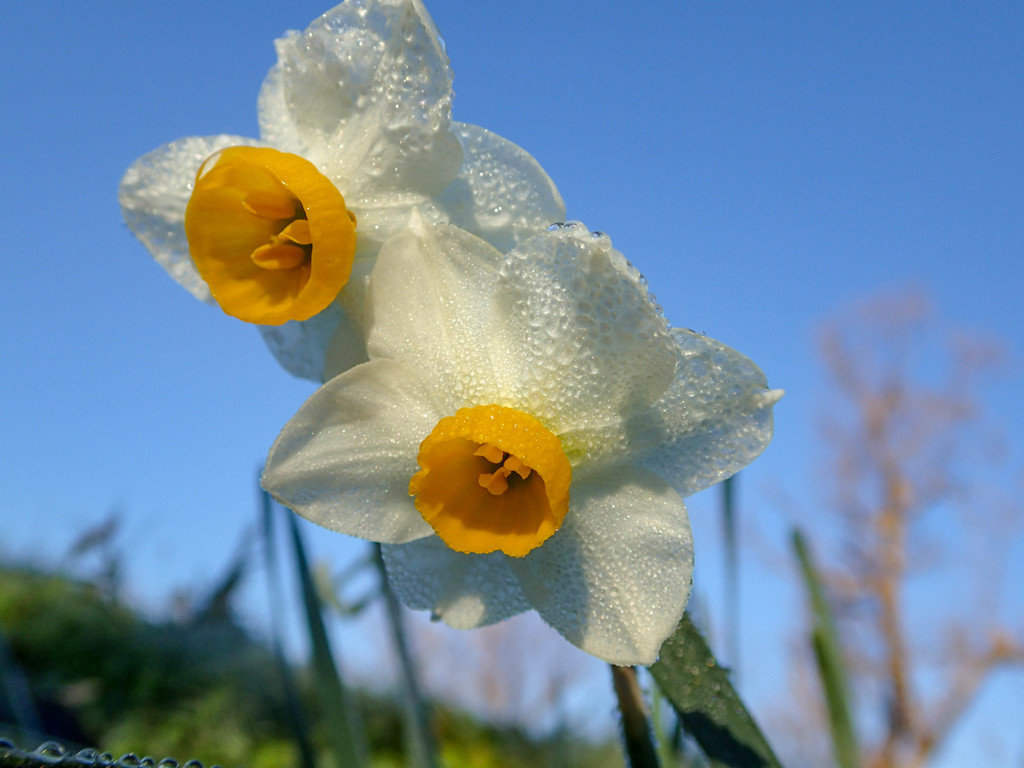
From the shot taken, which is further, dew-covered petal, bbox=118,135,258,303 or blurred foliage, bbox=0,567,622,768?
blurred foliage, bbox=0,567,622,768

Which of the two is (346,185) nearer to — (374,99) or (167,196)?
(374,99)

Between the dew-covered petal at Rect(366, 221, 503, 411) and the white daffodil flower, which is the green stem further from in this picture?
the white daffodil flower

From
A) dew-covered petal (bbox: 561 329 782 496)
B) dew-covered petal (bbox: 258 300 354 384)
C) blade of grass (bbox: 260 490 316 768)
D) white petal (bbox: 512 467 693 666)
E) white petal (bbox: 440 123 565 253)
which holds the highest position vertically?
white petal (bbox: 440 123 565 253)

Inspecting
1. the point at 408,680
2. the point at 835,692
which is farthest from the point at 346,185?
the point at 835,692

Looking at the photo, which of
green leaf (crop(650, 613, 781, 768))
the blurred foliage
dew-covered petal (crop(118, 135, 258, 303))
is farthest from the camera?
the blurred foliage

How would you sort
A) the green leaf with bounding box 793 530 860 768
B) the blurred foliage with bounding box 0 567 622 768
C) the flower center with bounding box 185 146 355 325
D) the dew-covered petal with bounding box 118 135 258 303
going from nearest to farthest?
the flower center with bounding box 185 146 355 325 → the dew-covered petal with bounding box 118 135 258 303 → the green leaf with bounding box 793 530 860 768 → the blurred foliage with bounding box 0 567 622 768

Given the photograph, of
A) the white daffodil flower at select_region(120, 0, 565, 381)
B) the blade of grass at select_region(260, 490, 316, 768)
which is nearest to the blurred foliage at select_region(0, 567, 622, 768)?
the blade of grass at select_region(260, 490, 316, 768)

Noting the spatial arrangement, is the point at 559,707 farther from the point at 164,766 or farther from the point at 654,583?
the point at 164,766

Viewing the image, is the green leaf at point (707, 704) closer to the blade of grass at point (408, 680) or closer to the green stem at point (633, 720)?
the green stem at point (633, 720)
